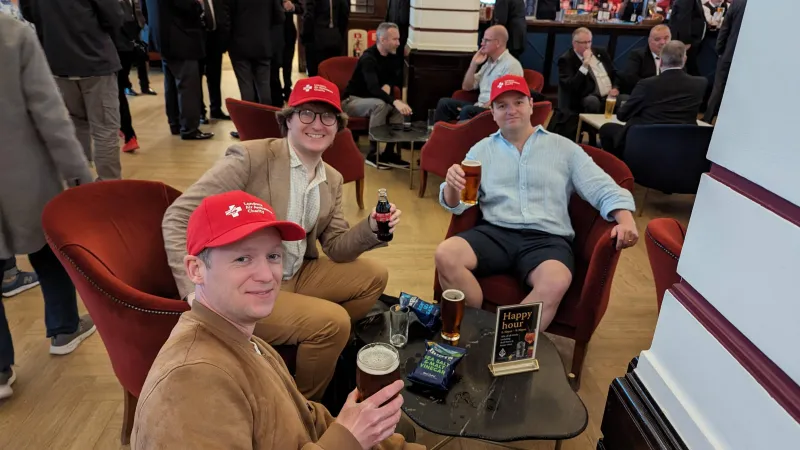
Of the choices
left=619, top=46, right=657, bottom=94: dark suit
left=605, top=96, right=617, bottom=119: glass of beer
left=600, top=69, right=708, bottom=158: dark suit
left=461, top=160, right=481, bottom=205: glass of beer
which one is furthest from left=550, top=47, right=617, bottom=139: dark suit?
left=461, top=160, right=481, bottom=205: glass of beer

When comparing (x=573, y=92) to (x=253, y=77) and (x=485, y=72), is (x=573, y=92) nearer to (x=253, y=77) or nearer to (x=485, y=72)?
(x=485, y=72)

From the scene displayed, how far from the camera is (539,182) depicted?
245cm

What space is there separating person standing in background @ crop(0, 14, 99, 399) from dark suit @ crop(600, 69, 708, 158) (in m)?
3.54

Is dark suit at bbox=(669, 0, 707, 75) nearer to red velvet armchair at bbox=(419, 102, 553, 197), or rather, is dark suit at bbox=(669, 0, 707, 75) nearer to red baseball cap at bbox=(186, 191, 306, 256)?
red velvet armchair at bbox=(419, 102, 553, 197)

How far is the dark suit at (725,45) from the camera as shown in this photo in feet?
19.3

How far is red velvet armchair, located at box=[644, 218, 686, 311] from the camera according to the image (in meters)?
1.86

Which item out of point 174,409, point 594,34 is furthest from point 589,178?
point 594,34

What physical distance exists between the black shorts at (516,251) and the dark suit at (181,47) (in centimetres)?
374

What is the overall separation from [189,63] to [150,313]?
4.19m

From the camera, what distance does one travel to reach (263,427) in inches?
40.7

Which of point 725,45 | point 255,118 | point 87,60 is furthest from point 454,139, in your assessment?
point 725,45

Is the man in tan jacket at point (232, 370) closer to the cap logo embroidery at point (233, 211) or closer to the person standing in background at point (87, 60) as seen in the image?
the cap logo embroidery at point (233, 211)

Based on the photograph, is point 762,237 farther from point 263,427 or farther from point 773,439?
point 263,427

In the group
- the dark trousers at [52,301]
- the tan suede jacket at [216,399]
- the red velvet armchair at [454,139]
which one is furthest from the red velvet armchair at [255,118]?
the tan suede jacket at [216,399]
